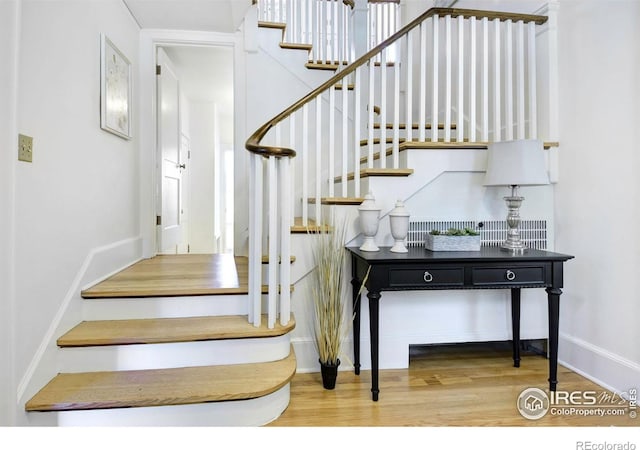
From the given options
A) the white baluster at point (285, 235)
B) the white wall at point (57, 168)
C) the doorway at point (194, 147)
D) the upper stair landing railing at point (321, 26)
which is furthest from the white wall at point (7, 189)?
the upper stair landing railing at point (321, 26)

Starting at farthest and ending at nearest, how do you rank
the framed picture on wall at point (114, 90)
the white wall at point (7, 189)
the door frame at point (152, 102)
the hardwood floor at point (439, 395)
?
the door frame at point (152, 102) → the framed picture on wall at point (114, 90) → the hardwood floor at point (439, 395) → the white wall at point (7, 189)

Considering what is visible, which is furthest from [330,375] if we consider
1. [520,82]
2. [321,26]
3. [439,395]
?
[321,26]

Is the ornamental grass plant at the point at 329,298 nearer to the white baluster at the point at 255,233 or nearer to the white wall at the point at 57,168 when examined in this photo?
the white baluster at the point at 255,233

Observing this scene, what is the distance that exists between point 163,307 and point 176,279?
31cm

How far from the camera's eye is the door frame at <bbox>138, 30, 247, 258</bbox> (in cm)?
324

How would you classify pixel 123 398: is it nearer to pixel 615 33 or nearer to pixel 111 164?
pixel 111 164

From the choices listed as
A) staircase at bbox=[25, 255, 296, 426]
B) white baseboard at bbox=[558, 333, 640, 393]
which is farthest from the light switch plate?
white baseboard at bbox=[558, 333, 640, 393]

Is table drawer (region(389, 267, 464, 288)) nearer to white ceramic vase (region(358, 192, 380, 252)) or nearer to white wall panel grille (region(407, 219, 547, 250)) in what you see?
white ceramic vase (region(358, 192, 380, 252))

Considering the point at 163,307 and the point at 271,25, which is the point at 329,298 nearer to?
the point at 163,307

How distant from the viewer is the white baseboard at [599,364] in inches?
77.4

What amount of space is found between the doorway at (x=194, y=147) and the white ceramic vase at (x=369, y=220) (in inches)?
84.4

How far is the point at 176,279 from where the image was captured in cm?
242

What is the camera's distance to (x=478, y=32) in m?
3.23
